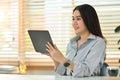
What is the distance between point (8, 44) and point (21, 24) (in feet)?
0.96

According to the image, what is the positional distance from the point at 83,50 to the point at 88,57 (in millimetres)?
86

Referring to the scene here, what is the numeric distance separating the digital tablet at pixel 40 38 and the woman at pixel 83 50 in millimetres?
43

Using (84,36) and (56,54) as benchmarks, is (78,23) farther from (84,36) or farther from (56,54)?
(56,54)

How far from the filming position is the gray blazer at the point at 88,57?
182 cm

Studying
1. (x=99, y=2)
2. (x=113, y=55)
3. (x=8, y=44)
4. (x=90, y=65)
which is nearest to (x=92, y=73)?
(x=90, y=65)

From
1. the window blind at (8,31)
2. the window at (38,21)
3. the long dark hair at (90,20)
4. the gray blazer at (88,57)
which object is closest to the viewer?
the gray blazer at (88,57)

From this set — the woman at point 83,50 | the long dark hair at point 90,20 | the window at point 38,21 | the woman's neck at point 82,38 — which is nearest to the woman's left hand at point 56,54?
the woman at point 83,50

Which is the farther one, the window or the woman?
the window

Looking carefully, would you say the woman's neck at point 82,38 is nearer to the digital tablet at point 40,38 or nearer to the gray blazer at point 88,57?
the gray blazer at point 88,57

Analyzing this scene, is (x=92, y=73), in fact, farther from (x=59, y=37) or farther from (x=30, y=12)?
(x=30, y=12)

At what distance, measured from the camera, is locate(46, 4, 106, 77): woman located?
1829mm

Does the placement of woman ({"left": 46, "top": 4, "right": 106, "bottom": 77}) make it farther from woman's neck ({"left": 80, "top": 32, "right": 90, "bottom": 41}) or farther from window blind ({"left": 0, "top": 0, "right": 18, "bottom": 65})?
window blind ({"left": 0, "top": 0, "right": 18, "bottom": 65})

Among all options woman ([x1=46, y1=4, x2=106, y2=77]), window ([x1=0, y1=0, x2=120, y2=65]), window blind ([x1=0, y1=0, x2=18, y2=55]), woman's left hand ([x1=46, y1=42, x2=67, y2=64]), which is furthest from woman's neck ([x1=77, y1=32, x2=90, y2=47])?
window blind ([x1=0, y1=0, x2=18, y2=55])

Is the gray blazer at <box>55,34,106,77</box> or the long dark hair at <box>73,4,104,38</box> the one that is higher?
the long dark hair at <box>73,4,104,38</box>
